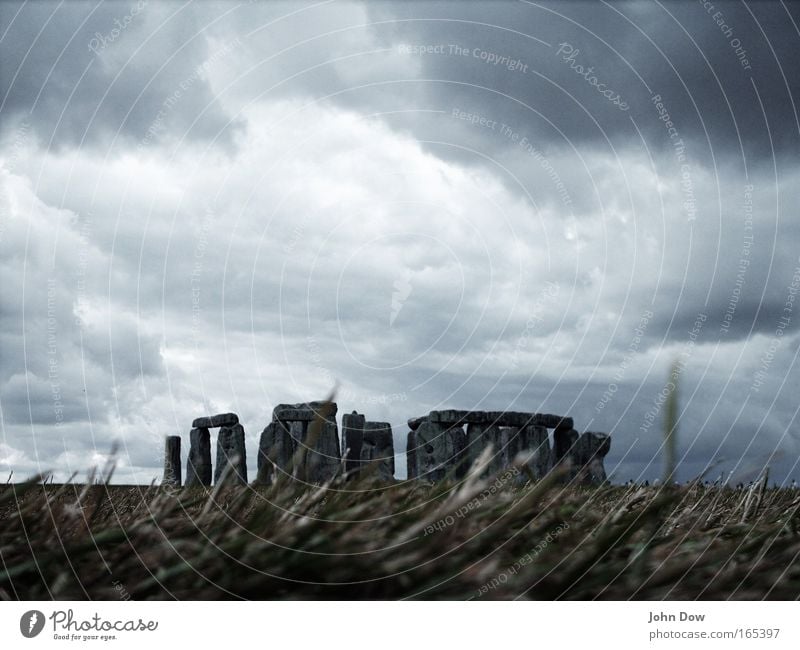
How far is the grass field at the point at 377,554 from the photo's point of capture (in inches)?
99.0

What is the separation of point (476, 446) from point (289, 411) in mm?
4432

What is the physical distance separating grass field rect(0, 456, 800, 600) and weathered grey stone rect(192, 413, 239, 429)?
17.6 meters

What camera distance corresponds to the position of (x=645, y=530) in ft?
10.6

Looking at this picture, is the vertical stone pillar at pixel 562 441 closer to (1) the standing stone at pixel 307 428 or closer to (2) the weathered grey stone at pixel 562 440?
(2) the weathered grey stone at pixel 562 440

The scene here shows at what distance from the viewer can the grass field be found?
2.51 m

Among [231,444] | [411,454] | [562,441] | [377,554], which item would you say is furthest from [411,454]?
[377,554]

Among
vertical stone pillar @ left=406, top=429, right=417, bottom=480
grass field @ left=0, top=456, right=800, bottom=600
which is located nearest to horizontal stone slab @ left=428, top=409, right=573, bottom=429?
vertical stone pillar @ left=406, top=429, right=417, bottom=480

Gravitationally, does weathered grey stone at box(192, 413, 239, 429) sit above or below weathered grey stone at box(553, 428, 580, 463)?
above

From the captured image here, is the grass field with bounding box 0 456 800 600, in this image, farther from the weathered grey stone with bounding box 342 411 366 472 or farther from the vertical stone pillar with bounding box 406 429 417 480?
the vertical stone pillar with bounding box 406 429 417 480

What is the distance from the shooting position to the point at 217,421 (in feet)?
68.5

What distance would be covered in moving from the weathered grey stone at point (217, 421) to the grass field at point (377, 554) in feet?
57.8

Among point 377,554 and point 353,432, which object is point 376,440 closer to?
point 353,432
